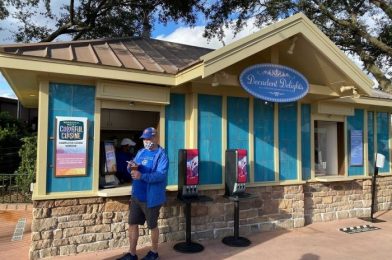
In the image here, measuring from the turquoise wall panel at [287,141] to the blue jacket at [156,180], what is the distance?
121 inches

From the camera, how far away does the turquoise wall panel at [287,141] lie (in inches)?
283

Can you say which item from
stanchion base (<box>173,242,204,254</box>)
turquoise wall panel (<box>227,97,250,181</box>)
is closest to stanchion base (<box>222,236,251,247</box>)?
stanchion base (<box>173,242,204,254</box>)

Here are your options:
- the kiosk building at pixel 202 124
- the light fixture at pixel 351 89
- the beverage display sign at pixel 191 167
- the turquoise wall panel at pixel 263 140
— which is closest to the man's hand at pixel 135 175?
the kiosk building at pixel 202 124

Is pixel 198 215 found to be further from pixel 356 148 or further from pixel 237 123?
pixel 356 148

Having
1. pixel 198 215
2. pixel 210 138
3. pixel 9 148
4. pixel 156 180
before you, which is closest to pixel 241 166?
pixel 210 138

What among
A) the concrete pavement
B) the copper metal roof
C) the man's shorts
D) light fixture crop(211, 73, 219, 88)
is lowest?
the concrete pavement

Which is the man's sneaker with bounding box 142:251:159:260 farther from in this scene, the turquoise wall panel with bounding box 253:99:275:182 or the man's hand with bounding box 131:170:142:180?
the turquoise wall panel with bounding box 253:99:275:182

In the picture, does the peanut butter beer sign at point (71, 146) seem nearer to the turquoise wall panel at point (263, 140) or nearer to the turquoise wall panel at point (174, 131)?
the turquoise wall panel at point (174, 131)

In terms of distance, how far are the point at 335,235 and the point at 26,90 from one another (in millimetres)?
6535

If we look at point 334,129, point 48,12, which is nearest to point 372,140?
point 334,129

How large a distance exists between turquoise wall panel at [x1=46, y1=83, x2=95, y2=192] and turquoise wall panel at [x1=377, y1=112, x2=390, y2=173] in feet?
23.8

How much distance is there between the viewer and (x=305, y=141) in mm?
7609

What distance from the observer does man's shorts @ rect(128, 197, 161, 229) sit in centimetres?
485

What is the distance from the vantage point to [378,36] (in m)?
15.3
